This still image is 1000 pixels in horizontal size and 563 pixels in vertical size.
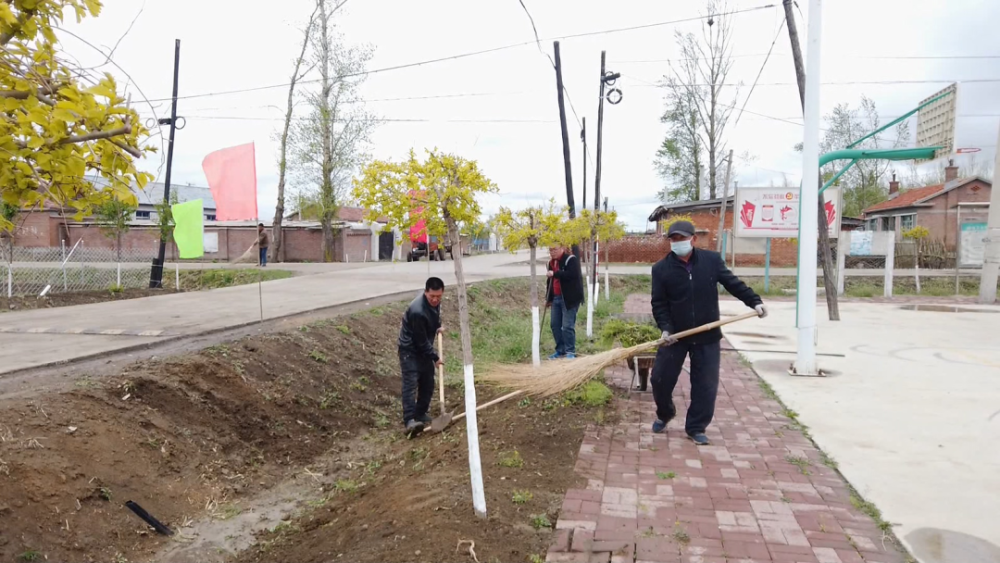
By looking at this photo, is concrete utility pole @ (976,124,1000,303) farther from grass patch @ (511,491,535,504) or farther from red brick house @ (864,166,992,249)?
grass patch @ (511,491,535,504)

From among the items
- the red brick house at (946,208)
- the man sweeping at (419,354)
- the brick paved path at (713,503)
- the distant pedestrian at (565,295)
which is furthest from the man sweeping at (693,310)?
the red brick house at (946,208)

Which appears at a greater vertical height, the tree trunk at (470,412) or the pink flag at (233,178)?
the pink flag at (233,178)

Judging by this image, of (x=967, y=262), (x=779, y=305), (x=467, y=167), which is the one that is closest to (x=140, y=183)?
(x=467, y=167)

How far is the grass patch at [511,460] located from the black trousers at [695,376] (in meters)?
1.39

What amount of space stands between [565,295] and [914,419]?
155 inches

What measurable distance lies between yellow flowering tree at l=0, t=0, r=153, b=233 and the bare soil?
225 cm

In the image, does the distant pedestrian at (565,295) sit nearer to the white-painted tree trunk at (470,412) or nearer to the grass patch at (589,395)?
the grass patch at (589,395)

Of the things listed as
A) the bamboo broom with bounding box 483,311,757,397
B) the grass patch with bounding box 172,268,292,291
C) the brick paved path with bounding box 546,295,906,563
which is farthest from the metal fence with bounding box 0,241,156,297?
the brick paved path with bounding box 546,295,906,563

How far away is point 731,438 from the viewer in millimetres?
5352

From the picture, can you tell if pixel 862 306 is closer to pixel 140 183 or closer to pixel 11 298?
pixel 140 183

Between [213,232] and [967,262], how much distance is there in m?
34.1

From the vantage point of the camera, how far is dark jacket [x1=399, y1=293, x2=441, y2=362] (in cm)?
612

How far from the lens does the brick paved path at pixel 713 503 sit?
11.1ft

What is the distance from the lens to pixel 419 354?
6281mm
